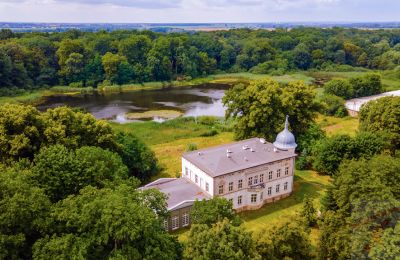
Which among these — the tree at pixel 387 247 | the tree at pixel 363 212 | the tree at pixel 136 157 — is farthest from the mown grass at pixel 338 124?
the tree at pixel 387 247

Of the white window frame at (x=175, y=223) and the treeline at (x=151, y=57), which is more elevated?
the treeline at (x=151, y=57)

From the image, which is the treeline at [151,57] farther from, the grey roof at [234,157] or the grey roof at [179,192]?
the grey roof at [234,157]

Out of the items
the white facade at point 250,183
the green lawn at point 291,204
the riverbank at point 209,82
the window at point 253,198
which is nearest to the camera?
the white facade at point 250,183

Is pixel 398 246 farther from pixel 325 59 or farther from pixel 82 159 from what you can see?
pixel 325 59

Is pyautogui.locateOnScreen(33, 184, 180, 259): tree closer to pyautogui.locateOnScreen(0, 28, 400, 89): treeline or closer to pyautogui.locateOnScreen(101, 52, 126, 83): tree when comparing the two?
pyautogui.locateOnScreen(0, 28, 400, 89): treeline

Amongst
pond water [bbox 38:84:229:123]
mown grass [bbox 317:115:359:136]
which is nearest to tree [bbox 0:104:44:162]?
pond water [bbox 38:84:229:123]

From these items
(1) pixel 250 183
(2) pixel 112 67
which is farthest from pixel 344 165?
(2) pixel 112 67

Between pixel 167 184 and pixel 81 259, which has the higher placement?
pixel 81 259

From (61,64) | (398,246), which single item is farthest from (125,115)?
(398,246)
